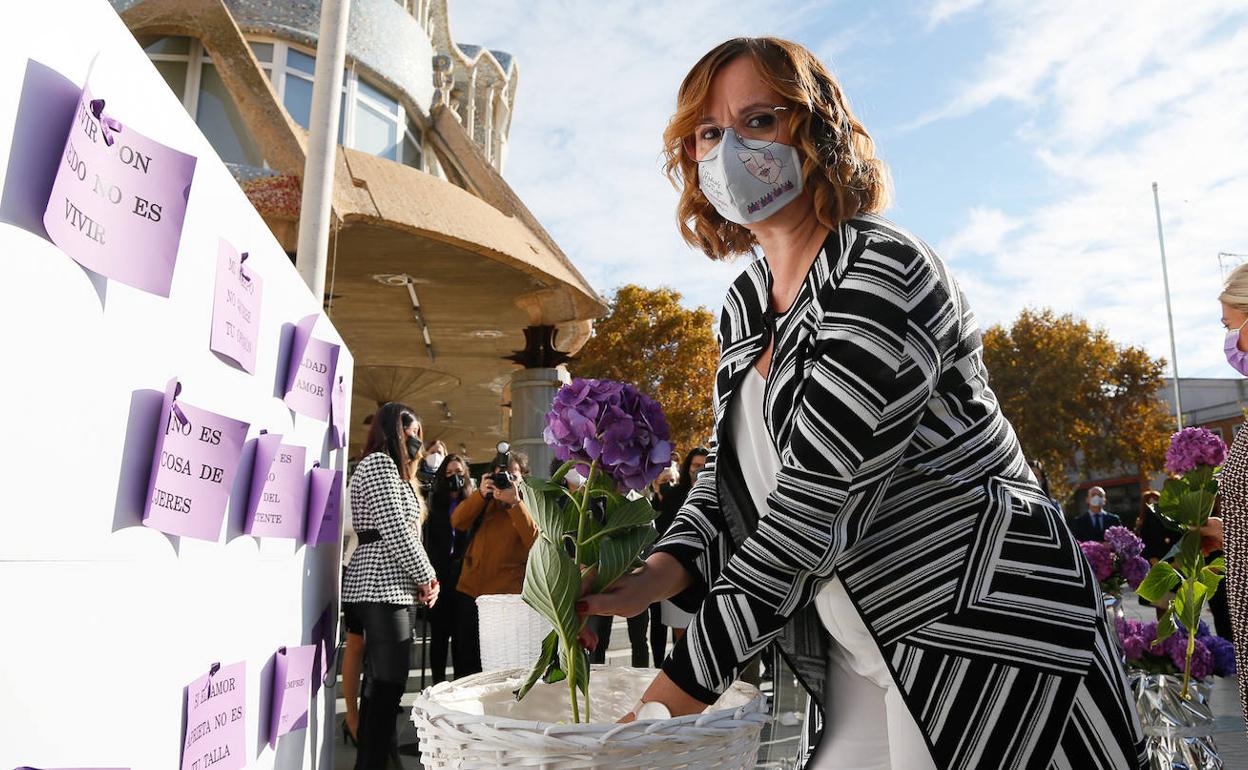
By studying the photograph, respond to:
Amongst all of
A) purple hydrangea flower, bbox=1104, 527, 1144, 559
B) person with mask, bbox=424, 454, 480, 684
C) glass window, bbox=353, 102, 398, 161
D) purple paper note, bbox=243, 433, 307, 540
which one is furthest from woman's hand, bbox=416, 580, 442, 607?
glass window, bbox=353, 102, 398, 161

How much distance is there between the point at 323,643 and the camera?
3.65m

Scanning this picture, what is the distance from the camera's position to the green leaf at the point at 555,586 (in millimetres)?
1230

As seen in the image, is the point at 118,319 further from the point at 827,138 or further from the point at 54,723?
the point at 827,138

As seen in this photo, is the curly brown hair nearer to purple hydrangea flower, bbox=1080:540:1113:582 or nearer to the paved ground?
the paved ground

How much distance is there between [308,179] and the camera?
514 cm

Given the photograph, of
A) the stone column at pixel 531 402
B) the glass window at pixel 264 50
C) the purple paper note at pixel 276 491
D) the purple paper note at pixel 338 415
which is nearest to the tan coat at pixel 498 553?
the purple paper note at pixel 338 415

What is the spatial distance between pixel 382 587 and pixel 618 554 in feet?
12.7

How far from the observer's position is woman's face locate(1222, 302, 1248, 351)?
326cm

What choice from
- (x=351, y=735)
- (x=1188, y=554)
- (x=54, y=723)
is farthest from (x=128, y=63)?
(x=351, y=735)

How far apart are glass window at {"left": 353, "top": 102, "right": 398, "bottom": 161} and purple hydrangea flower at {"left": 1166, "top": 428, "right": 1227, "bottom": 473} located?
11001 mm

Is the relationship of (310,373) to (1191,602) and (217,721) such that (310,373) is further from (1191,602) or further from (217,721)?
(1191,602)

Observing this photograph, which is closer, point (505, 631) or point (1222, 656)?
point (505, 631)

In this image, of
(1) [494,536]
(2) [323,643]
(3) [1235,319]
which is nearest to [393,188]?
(1) [494,536]

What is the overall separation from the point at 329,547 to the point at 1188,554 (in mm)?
3391
